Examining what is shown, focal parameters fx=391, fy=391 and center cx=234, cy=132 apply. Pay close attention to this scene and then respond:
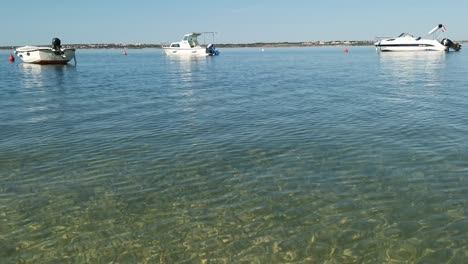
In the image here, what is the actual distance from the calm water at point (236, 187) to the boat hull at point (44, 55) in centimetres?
4794

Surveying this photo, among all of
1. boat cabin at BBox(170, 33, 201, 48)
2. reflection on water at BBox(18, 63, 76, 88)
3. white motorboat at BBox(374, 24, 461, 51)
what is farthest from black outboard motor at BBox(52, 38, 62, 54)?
white motorboat at BBox(374, 24, 461, 51)

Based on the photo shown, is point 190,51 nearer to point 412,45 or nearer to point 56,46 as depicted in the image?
point 56,46

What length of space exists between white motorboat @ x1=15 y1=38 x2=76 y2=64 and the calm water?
4774cm

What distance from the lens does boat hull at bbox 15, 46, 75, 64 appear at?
62562mm

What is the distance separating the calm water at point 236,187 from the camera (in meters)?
7.29

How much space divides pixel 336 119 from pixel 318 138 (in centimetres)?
421

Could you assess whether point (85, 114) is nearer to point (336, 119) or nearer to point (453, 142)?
point (336, 119)

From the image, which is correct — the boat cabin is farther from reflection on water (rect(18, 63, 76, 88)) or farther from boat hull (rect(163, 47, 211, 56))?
reflection on water (rect(18, 63, 76, 88))

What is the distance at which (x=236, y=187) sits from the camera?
33.3ft

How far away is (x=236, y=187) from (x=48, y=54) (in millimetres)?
62200

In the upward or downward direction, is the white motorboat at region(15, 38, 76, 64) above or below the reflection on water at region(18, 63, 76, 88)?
above

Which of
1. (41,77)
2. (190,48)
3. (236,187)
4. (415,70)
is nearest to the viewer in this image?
(236,187)

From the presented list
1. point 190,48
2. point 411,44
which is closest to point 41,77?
point 190,48

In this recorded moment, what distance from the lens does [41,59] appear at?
63844mm
